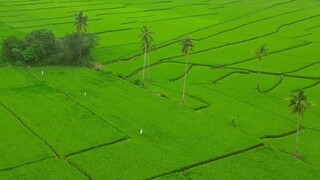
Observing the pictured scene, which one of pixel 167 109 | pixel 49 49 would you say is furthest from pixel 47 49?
pixel 167 109

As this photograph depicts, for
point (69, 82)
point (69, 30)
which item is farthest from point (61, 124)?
point (69, 30)

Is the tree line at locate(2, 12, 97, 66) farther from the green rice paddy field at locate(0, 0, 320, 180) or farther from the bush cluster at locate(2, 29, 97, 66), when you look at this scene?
the green rice paddy field at locate(0, 0, 320, 180)

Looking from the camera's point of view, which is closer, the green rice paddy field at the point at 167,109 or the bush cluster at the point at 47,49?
the green rice paddy field at the point at 167,109

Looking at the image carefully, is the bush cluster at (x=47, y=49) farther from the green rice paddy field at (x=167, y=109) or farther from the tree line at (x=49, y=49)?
the green rice paddy field at (x=167, y=109)

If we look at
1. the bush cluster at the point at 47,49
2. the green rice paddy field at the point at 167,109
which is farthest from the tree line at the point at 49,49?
the green rice paddy field at the point at 167,109

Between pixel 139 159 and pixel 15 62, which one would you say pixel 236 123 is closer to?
pixel 139 159
